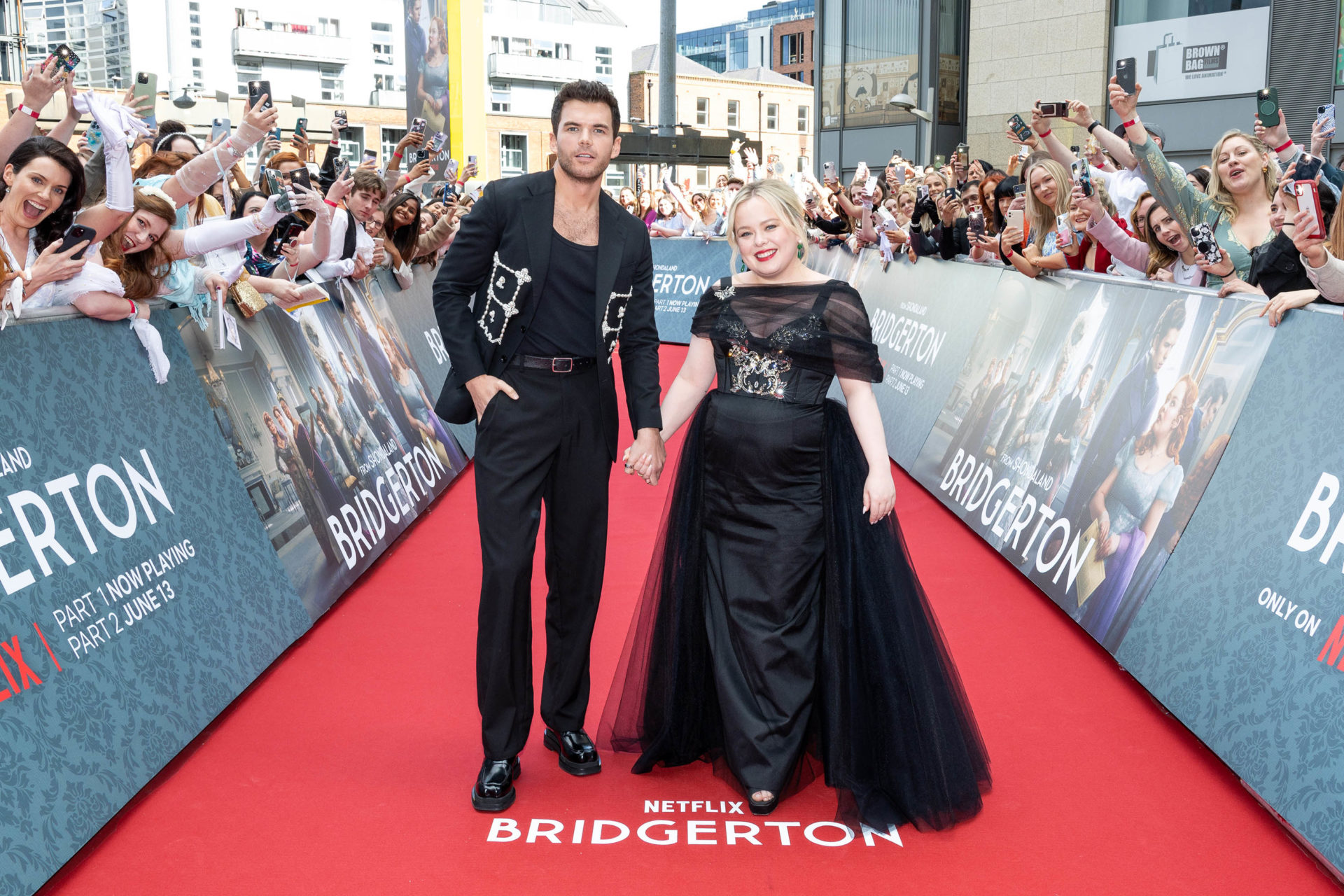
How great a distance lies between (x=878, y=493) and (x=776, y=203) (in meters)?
0.95

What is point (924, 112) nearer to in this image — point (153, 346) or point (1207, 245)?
point (1207, 245)

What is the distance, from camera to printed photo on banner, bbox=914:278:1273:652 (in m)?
4.67

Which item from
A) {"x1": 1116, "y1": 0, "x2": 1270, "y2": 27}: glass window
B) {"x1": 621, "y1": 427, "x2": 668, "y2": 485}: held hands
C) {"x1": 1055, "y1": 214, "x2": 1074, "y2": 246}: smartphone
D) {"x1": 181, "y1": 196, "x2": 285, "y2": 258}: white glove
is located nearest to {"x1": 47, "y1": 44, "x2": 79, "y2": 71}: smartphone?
{"x1": 181, "y1": 196, "x2": 285, "y2": 258}: white glove

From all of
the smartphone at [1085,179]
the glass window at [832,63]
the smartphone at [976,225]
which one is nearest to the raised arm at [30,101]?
the smartphone at [1085,179]

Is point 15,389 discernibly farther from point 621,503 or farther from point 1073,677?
point 621,503

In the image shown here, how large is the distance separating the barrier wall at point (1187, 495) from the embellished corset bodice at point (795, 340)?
4.79ft

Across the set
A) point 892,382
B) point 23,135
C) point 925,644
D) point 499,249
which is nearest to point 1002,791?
point 925,644

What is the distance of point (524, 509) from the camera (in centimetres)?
371

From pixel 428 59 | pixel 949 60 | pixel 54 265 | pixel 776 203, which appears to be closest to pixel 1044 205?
pixel 776 203

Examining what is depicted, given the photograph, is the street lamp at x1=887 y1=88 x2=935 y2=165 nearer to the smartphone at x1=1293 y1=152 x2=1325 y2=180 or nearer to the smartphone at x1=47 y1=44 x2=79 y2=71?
the smartphone at x1=1293 y1=152 x2=1325 y2=180

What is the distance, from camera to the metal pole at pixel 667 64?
3441cm

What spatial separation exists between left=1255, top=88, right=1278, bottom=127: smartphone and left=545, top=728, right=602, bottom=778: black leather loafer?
434 centimetres

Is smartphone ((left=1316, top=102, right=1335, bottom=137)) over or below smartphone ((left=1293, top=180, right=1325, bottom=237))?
over

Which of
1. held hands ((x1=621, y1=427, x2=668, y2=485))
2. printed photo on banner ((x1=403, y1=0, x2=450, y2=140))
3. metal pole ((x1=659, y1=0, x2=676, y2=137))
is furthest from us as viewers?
metal pole ((x1=659, y1=0, x2=676, y2=137))
